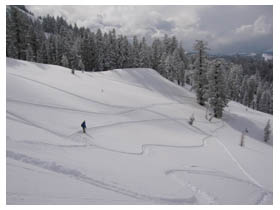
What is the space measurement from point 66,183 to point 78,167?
41.7 inches

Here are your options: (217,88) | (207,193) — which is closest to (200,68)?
(217,88)

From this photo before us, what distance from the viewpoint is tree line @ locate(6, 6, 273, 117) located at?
27.2 metres

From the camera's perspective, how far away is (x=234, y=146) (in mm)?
15750

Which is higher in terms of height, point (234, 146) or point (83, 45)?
point (83, 45)

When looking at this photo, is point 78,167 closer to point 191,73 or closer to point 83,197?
point 83,197

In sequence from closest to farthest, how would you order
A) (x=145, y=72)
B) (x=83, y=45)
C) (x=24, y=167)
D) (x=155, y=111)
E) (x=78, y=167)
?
(x=24, y=167), (x=78, y=167), (x=155, y=111), (x=145, y=72), (x=83, y=45)

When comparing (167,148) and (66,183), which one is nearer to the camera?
(66,183)

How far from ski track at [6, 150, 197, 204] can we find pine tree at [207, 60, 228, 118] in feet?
73.2

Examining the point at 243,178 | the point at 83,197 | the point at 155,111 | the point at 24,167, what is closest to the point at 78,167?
the point at 83,197

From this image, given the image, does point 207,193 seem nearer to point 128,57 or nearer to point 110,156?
point 110,156

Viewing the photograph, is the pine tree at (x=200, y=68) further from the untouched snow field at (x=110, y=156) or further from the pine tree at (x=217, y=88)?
the untouched snow field at (x=110, y=156)

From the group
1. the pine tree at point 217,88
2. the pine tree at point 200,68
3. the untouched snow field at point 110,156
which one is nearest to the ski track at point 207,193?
the untouched snow field at point 110,156

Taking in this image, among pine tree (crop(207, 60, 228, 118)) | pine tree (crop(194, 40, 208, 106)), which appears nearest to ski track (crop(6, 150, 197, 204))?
pine tree (crop(207, 60, 228, 118))

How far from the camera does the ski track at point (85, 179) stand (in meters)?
6.71
